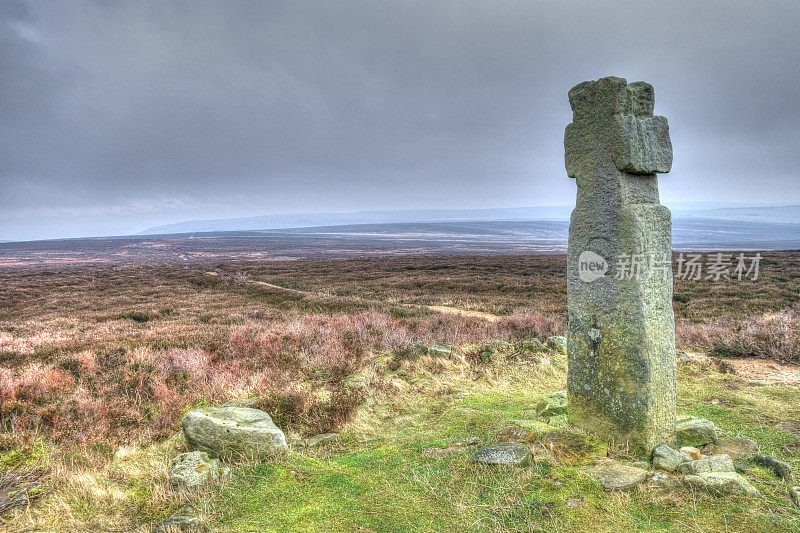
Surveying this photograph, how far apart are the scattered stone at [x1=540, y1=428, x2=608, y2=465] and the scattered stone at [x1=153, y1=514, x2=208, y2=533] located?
10.8ft

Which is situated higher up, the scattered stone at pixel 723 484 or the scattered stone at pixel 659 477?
the scattered stone at pixel 723 484

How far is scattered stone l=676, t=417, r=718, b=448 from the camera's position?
4984mm

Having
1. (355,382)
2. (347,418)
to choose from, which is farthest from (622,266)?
(355,382)

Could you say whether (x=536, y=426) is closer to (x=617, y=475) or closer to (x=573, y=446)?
(x=573, y=446)

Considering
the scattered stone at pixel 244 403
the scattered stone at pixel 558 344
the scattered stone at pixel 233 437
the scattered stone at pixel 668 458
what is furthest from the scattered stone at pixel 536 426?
the scattered stone at pixel 558 344

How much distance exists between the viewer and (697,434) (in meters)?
5.02

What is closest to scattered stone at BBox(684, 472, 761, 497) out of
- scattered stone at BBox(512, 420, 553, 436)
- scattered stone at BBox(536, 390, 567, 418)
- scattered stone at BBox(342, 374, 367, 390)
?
scattered stone at BBox(512, 420, 553, 436)

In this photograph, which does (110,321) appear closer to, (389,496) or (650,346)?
(389,496)

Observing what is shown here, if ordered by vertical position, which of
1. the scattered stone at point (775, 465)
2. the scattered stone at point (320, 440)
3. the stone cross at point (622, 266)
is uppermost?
the stone cross at point (622, 266)

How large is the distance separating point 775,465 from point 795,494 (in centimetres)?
75

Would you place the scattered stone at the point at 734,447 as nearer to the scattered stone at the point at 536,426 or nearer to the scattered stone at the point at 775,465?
the scattered stone at the point at 775,465

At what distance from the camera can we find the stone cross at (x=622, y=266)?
184 inches

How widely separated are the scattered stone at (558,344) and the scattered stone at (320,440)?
21.1ft

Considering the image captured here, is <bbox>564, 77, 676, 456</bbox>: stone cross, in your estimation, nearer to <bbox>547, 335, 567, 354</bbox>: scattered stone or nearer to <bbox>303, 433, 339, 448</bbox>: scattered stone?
<bbox>303, 433, 339, 448</bbox>: scattered stone
